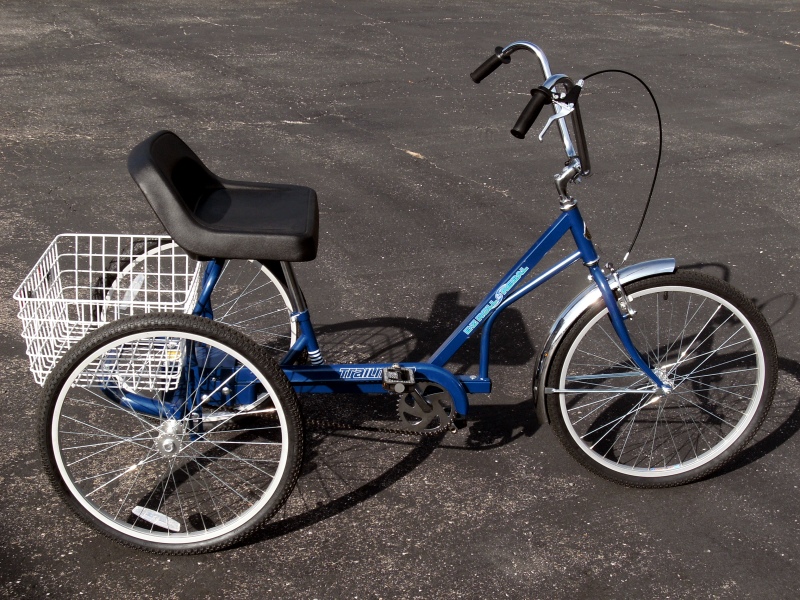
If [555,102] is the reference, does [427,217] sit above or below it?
below

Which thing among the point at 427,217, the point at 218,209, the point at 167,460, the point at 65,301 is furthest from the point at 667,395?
the point at 427,217

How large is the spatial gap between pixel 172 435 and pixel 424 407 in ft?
3.11

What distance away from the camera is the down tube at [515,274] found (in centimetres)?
329

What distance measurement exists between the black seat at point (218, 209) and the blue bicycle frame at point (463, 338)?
0.92ft

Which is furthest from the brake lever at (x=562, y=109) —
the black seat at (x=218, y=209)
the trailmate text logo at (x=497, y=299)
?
the black seat at (x=218, y=209)

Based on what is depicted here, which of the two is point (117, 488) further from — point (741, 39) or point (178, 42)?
point (741, 39)

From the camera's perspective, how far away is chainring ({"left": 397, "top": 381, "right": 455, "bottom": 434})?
3408 millimetres

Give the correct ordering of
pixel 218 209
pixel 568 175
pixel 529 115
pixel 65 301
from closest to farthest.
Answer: pixel 529 115, pixel 65 301, pixel 568 175, pixel 218 209

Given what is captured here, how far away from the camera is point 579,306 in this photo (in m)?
3.28

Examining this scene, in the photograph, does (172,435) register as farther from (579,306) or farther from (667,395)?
(667,395)

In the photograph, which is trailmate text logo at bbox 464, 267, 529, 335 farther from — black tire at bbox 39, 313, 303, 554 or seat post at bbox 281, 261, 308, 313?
black tire at bbox 39, 313, 303, 554

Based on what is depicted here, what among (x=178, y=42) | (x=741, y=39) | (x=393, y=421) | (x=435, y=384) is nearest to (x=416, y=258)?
(x=393, y=421)

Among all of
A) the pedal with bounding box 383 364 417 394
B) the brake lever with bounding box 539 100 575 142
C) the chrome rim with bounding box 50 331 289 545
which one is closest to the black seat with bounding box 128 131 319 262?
the chrome rim with bounding box 50 331 289 545

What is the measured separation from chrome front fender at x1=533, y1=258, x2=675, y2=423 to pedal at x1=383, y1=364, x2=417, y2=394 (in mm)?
485
